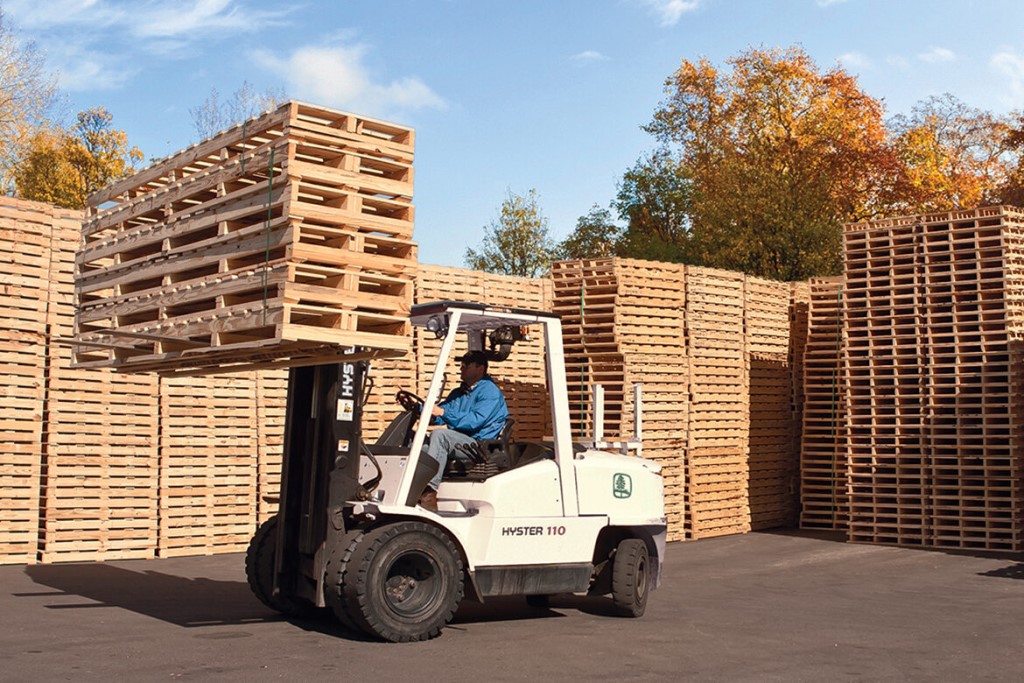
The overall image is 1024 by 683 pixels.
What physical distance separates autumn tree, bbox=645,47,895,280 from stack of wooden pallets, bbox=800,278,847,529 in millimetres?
14981

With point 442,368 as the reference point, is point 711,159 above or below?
above

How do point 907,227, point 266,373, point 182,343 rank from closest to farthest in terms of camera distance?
point 182,343, point 266,373, point 907,227

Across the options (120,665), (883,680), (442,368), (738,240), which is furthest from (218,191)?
(738,240)

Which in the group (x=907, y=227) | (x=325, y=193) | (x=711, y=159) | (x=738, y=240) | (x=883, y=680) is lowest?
(x=883, y=680)

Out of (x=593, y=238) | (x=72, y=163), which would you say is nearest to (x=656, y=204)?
(x=593, y=238)

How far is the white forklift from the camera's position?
838cm

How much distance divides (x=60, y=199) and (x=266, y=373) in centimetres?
2194

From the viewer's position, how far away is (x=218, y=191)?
8.50 meters

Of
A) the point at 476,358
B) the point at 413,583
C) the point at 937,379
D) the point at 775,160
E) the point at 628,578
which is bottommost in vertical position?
the point at 628,578

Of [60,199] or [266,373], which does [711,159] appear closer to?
[60,199]

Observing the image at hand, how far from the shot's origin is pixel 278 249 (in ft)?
25.6

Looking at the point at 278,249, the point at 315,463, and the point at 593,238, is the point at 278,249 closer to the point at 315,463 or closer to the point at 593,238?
the point at 315,463

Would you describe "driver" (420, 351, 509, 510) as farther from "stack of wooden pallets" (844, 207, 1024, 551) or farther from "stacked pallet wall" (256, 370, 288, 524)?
"stack of wooden pallets" (844, 207, 1024, 551)

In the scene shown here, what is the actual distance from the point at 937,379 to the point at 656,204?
26.6 meters
